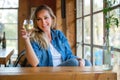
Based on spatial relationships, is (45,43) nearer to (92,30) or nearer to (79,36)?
(92,30)

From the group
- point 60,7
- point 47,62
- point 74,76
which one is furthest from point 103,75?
point 60,7

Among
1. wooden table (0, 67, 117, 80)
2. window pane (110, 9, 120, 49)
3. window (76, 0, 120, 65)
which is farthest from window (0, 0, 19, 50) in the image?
wooden table (0, 67, 117, 80)

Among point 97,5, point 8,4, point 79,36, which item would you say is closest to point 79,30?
point 79,36

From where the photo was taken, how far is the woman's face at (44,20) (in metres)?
2.01

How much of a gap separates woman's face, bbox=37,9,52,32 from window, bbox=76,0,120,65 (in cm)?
98

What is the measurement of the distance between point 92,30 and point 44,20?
2.28m

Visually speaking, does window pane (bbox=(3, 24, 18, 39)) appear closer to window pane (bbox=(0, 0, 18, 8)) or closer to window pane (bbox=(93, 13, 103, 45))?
window pane (bbox=(0, 0, 18, 8))

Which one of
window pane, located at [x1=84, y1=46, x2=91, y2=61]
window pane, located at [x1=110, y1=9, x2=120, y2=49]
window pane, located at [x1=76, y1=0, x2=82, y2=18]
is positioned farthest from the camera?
window pane, located at [x1=76, y1=0, x2=82, y2=18]

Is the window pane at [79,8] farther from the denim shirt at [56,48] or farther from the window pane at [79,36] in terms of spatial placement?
the denim shirt at [56,48]

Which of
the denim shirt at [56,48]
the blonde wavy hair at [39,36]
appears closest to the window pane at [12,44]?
the denim shirt at [56,48]

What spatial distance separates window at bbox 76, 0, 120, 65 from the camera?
2902 mm

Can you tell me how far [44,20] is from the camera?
2.03m

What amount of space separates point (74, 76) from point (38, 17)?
769mm

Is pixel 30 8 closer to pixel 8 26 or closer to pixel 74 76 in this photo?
pixel 8 26
